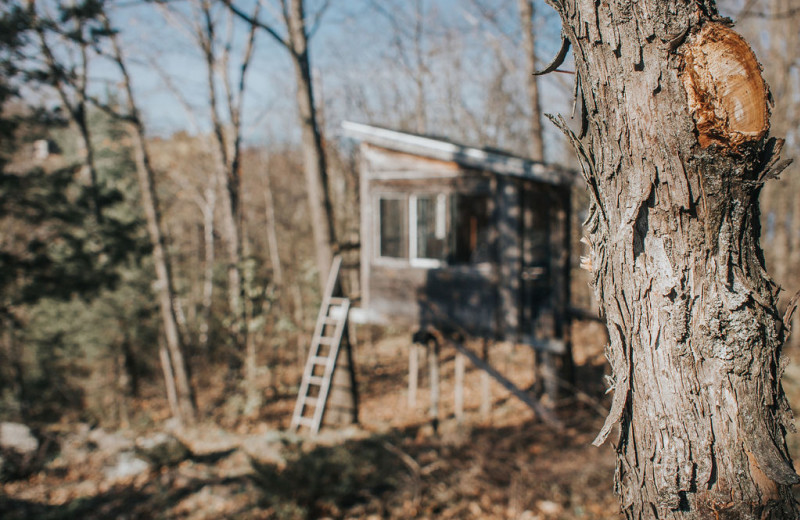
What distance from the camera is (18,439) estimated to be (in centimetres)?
962

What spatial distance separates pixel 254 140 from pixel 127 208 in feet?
26.7

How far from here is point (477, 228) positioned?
1320 cm

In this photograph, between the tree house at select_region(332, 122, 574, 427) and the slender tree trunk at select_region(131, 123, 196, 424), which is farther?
the slender tree trunk at select_region(131, 123, 196, 424)

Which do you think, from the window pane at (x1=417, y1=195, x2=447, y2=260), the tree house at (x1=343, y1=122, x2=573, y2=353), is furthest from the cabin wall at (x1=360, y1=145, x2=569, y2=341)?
the window pane at (x1=417, y1=195, x2=447, y2=260)

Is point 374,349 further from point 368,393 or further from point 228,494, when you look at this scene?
point 228,494

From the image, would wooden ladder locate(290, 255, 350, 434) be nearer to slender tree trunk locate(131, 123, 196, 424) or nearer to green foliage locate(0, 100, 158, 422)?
slender tree trunk locate(131, 123, 196, 424)

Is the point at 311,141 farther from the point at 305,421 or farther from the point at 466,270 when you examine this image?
the point at 305,421

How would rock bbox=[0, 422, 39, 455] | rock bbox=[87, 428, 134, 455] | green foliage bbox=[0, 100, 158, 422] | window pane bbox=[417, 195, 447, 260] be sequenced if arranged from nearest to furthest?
green foliage bbox=[0, 100, 158, 422], rock bbox=[0, 422, 39, 455], rock bbox=[87, 428, 134, 455], window pane bbox=[417, 195, 447, 260]

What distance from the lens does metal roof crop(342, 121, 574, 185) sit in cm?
695

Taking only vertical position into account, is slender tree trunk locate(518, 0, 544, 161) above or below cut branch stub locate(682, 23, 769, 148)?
→ above

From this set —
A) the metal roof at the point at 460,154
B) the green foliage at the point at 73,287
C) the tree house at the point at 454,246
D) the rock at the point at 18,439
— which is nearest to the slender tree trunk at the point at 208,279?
the green foliage at the point at 73,287

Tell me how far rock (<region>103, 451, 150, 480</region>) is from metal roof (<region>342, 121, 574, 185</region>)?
7116mm

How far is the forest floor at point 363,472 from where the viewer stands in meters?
6.01

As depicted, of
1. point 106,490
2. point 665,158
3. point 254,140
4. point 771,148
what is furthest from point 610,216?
point 254,140
